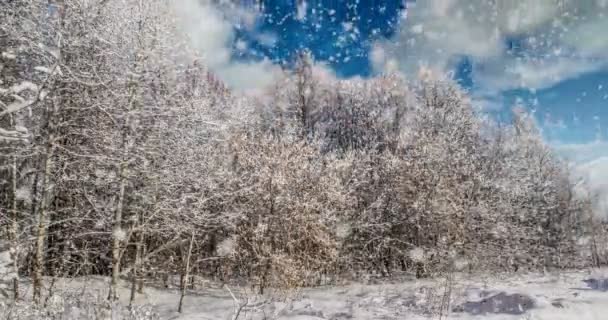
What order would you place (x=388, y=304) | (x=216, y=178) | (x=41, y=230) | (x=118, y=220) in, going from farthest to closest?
(x=216, y=178) → (x=388, y=304) → (x=118, y=220) → (x=41, y=230)

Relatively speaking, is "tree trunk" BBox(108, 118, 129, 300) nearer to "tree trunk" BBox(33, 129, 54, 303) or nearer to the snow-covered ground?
the snow-covered ground

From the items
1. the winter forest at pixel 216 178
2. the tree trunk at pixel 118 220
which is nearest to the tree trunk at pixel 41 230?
the winter forest at pixel 216 178

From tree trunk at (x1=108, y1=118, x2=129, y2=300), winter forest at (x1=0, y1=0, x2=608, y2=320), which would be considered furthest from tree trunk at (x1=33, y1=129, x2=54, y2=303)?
tree trunk at (x1=108, y1=118, x2=129, y2=300)

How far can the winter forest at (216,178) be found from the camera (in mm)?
9195

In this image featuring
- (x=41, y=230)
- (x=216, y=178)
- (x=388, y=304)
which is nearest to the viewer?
(x=41, y=230)

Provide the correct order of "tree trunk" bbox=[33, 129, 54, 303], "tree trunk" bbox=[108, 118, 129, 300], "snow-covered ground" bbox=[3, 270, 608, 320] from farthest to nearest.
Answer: "tree trunk" bbox=[108, 118, 129, 300] < "snow-covered ground" bbox=[3, 270, 608, 320] < "tree trunk" bbox=[33, 129, 54, 303]

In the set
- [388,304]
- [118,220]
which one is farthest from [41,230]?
[388,304]

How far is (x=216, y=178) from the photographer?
14.2 metres

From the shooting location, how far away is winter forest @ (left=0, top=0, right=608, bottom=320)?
920cm

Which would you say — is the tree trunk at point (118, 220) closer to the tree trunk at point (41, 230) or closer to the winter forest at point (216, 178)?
the winter forest at point (216, 178)

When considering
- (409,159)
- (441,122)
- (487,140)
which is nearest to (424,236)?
(409,159)

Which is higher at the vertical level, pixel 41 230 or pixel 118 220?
pixel 118 220

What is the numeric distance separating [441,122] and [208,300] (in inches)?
612

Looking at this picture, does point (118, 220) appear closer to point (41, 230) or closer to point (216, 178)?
point (41, 230)
